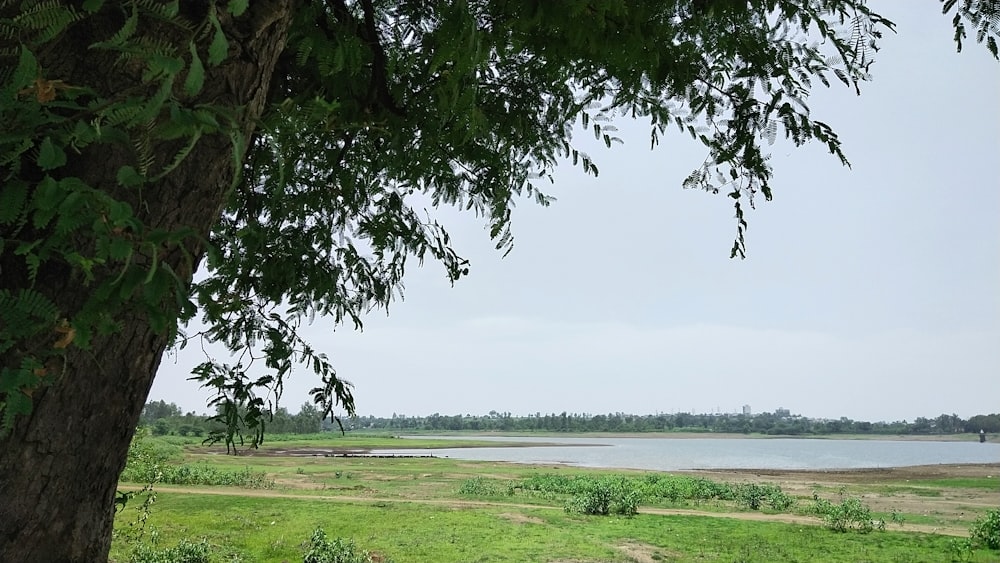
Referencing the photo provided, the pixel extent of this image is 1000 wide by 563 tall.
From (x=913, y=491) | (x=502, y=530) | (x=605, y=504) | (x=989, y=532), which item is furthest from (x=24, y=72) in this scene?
(x=913, y=491)

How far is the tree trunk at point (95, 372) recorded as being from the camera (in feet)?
2.14

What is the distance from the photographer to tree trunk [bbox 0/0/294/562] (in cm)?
65

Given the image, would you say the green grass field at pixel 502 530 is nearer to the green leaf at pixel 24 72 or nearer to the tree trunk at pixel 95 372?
the tree trunk at pixel 95 372

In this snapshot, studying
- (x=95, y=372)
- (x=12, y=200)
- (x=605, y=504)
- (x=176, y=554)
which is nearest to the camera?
(x=12, y=200)

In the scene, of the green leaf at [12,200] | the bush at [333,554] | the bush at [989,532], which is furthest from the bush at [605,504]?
the green leaf at [12,200]

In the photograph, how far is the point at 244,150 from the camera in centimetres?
56

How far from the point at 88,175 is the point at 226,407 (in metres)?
1.25

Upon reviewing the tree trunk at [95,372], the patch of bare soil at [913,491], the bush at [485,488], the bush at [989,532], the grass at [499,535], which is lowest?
the patch of bare soil at [913,491]

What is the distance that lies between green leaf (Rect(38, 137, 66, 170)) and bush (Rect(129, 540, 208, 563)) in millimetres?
6808

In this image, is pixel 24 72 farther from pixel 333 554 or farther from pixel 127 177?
pixel 333 554

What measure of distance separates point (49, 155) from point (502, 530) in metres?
10.4

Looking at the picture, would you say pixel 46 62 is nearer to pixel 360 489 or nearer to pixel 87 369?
pixel 87 369

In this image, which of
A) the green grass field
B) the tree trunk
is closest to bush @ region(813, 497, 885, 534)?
the green grass field

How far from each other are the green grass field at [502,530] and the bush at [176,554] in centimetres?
27
